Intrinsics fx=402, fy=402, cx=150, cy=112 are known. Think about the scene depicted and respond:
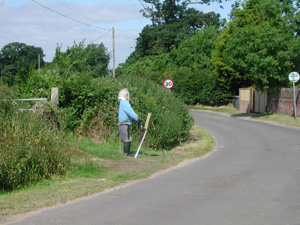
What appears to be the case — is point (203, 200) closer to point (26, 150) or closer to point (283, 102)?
point (26, 150)

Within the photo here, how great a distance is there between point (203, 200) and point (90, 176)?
302cm

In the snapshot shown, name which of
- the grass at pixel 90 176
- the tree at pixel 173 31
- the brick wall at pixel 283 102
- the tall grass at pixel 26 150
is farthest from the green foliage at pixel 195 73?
the tall grass at pixel 26 150

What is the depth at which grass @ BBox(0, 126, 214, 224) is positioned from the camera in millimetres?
6684

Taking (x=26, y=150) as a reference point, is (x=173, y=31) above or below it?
above

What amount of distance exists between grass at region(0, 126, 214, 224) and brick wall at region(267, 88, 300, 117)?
1554 cm

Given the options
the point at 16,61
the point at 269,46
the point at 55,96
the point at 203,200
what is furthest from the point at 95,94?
the point at 269,46

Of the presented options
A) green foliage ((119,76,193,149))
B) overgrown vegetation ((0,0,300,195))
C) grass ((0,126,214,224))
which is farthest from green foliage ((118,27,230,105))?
grass ((0,126,214,224))

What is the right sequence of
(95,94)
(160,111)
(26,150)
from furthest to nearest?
(160,111) < (95,94) < (26,150)

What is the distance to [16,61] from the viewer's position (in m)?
14.0

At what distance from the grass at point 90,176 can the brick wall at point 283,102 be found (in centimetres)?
1554

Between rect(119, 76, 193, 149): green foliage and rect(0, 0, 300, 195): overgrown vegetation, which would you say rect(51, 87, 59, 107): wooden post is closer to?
rect(0, 0, 300, 195): overgrown vegetation

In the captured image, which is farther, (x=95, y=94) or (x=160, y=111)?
(x=160, y=111)

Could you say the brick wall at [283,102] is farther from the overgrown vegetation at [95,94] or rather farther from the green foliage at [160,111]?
the green foliage at [160,111]

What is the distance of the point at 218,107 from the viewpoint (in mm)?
41594
